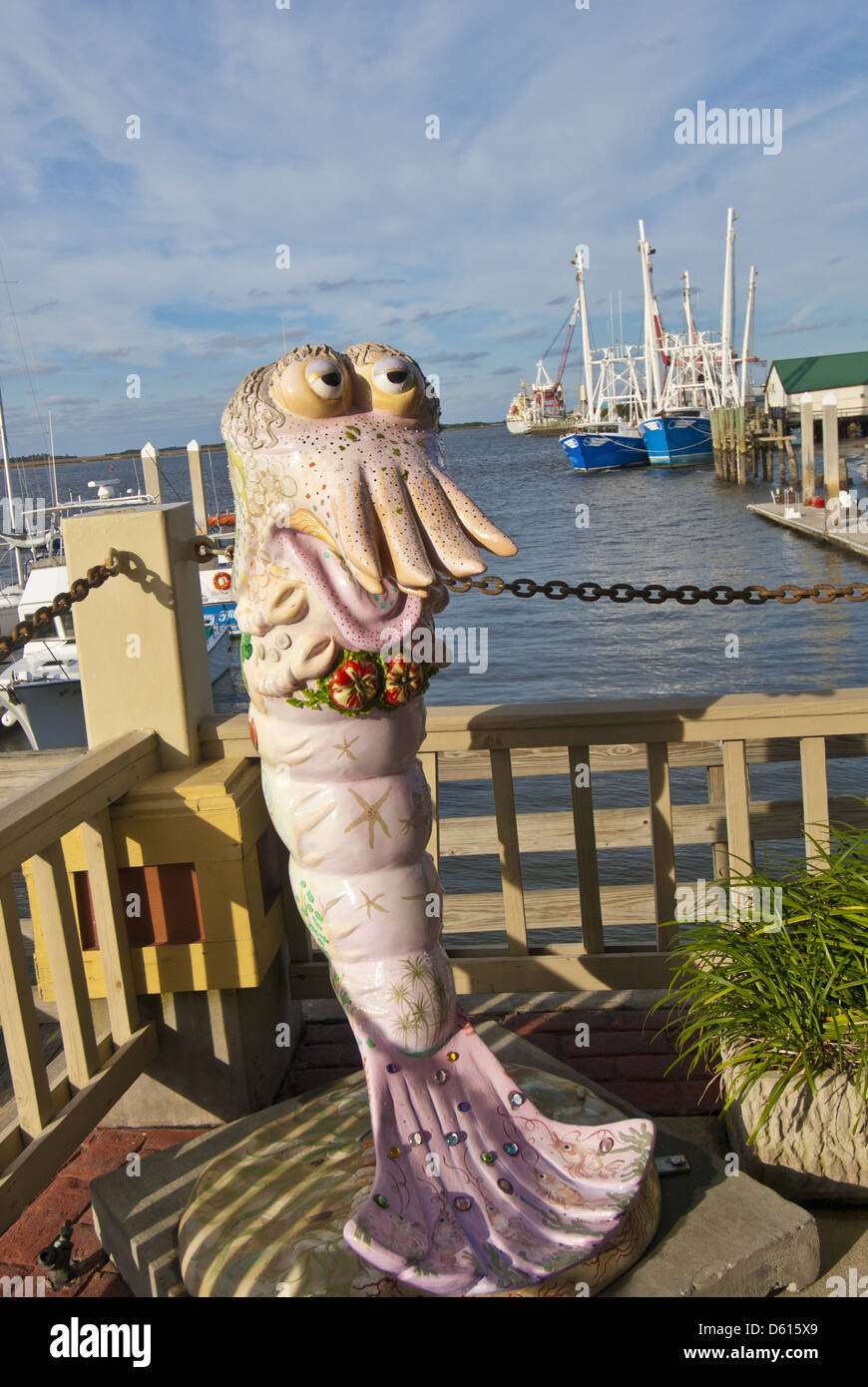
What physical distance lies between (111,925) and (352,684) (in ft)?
3.78

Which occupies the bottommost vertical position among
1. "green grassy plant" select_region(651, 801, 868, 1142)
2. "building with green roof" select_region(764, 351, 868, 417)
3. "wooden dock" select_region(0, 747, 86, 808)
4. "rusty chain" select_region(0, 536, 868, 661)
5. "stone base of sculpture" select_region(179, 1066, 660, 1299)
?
"stone base of sculpture" select_region(179, 1066, 660, 1299)

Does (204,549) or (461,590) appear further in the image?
(204,549)

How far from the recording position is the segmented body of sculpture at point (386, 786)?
205cm

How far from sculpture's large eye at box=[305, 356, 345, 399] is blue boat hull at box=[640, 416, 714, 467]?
189 feet

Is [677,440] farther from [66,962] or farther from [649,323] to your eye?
[66,962]

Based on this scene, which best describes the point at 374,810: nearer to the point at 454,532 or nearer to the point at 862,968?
the point at 454,532

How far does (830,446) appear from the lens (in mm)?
25531

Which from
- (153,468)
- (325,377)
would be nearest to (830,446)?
(153,468)

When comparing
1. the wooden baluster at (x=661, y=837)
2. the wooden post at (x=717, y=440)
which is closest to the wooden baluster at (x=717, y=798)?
the wooden baluster at (x=661, y=837)

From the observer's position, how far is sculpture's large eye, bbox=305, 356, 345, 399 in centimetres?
203

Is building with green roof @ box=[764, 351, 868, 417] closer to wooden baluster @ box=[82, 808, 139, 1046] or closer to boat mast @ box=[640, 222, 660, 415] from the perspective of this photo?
boat mast @ box=[640, 222, 660, 415]

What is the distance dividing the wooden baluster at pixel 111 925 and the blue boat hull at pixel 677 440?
187ft

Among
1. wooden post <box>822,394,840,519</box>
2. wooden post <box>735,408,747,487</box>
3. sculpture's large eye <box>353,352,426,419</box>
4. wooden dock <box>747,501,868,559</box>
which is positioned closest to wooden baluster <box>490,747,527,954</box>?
sculpture's large eye <box>353,352,426,419</box>

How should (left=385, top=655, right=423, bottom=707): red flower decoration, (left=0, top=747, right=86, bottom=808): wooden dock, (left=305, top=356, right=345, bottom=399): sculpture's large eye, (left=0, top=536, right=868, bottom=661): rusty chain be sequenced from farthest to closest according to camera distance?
(left=0, top=747, right=86, bottom=808): wooden dock → (left=0, top=536, right=868, bottom=661): rusty chain → (left=385, top=655, right=423, bottom=707): red flower decoration → (left=305, top=356, right=345, bottom=399): sculpture's large eye
